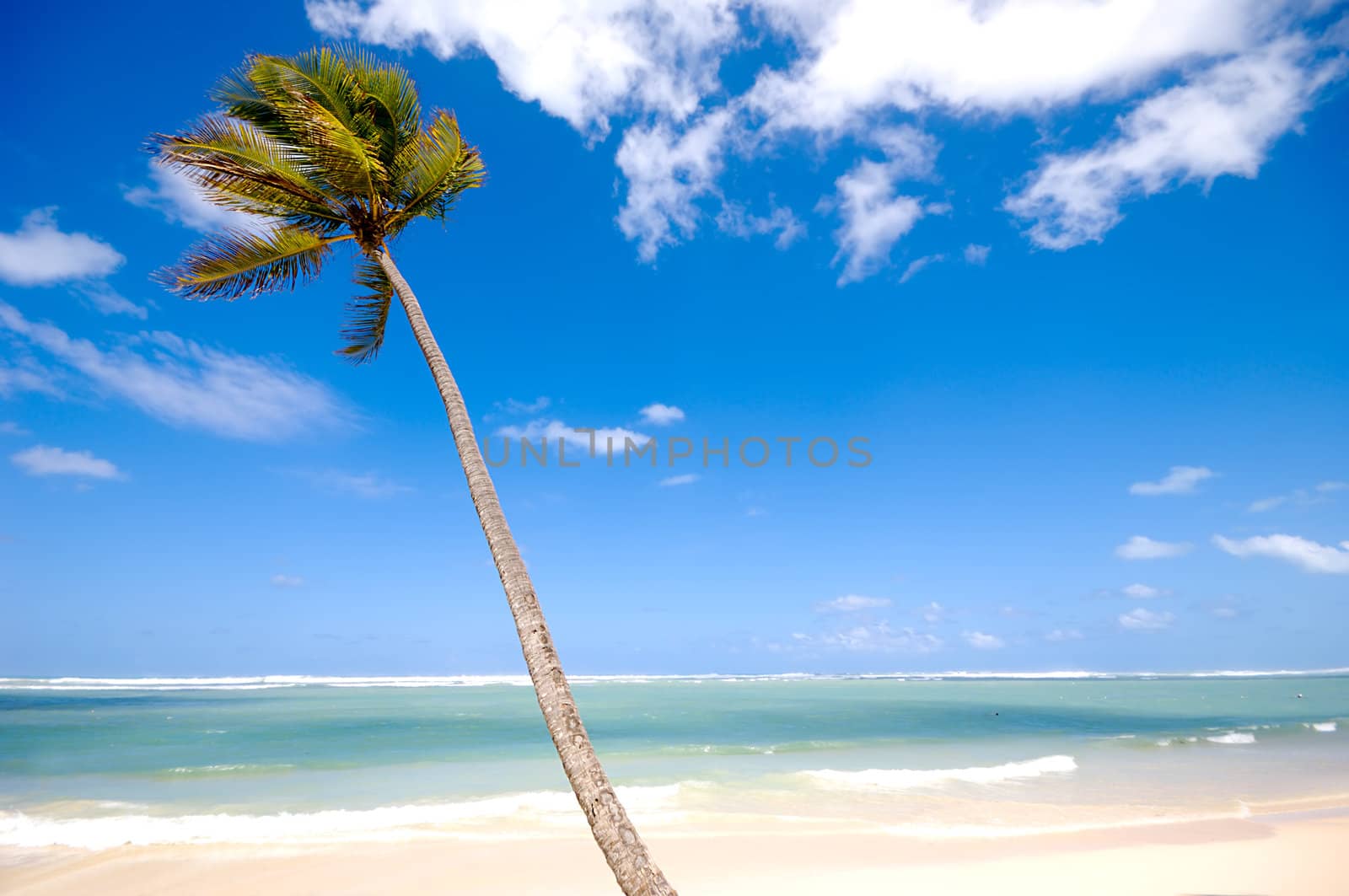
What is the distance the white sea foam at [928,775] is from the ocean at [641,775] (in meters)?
0.12

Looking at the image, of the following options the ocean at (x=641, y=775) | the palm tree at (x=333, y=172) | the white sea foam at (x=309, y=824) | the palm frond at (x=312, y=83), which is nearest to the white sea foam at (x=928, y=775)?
the ocean at (x=641, y=775)

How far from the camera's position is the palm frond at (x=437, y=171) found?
24.7ft

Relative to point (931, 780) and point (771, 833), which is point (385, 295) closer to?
point (771, 833)

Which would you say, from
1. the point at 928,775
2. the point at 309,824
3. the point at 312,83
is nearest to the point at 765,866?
the point at 309,824

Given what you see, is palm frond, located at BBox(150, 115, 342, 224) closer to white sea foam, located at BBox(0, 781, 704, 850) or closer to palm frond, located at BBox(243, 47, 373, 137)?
palm frond, located at BBox(243, 47, 373, 137)

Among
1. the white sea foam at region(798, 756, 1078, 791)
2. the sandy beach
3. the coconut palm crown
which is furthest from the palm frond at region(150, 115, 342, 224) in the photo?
the white sea foam at region(798, 756, 1078, 791)

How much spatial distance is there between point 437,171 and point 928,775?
18.6 m

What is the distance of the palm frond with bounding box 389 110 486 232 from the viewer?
7523 millimetres

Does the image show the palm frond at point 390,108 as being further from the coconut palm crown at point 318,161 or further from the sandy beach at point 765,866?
the sandy beach at point 765,866

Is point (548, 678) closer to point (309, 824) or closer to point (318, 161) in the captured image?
point (318, 161)

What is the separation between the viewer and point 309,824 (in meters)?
13.4

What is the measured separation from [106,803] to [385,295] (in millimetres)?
13212

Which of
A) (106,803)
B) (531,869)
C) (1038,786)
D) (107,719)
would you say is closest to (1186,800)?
(1038,786)

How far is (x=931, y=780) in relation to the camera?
1827 cm
